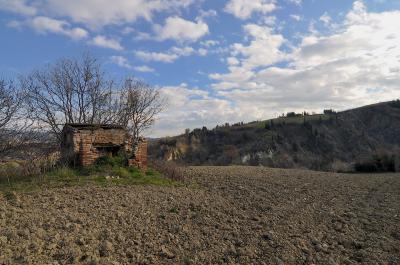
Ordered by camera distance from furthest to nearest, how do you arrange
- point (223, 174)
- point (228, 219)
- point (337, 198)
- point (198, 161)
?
1. point (198, 161)
2. point (223, 174)
3. point (337, 198)
4. point (228, 219)

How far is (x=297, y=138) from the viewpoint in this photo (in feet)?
153

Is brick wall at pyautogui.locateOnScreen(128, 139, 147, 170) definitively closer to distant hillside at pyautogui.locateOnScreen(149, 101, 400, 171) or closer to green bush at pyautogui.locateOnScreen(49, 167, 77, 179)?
green bush at pyautogui.locateOnScreen(49, 167, 77, 179)

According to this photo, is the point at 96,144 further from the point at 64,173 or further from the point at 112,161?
the point at 64,173

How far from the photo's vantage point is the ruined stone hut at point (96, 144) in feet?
38.9

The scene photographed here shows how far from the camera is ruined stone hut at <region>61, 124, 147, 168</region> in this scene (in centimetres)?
1187

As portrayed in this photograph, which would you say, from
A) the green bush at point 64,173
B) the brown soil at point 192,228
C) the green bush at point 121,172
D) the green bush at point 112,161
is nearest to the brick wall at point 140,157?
the green bush at point 112,161

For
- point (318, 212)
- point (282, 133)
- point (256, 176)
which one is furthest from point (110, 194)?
point (282, 133)

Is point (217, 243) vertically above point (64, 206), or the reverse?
point (64, 206)

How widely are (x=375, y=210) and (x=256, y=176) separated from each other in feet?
17.0

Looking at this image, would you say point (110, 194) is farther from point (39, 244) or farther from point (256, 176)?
point (256, 176)

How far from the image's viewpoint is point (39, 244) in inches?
225

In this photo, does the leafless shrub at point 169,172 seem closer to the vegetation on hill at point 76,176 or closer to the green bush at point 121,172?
the vegetation on hill at point 76,176

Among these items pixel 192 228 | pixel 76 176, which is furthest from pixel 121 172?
pixel 192 228

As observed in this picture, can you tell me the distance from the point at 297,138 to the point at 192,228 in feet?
134
